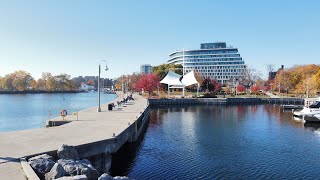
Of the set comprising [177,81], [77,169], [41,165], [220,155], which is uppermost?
[177,81]

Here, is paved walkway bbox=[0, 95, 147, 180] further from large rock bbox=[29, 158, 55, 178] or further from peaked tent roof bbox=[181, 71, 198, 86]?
peaked tent roof bbox=[181, 71, 198, 86]

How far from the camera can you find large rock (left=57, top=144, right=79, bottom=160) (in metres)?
16.1

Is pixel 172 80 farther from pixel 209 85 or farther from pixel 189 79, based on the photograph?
pixel 209 85

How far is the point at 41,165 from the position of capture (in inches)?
550

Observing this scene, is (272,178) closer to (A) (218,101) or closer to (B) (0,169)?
(B) (0,169)

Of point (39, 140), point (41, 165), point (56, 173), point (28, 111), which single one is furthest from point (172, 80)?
point (56, 173)

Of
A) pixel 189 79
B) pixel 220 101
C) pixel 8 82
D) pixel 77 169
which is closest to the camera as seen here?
pixel 77 169

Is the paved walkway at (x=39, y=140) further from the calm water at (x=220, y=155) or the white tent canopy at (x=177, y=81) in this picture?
the white tent canopy at (x=177, y=81)

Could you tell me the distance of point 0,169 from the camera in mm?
13195

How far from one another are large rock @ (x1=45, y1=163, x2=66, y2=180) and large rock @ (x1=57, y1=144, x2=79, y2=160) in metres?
2.82

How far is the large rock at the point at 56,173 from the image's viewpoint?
41.9 ft

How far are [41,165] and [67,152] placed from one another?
91.6 inches

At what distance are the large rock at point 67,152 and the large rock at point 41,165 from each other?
1.62 meters

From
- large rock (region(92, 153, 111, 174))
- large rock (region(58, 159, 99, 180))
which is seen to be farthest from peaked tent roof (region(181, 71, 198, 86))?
large rock (region(58, 159, 99, 180))
